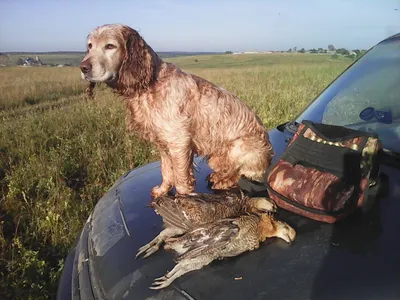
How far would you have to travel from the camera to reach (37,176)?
5207mm

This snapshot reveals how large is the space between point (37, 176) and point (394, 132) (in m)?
4.64

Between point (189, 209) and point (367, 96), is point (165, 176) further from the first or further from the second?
point (367, 96)

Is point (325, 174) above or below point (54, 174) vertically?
above

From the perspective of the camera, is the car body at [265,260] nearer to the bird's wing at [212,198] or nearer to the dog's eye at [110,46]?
the bird's wing at [212,198]

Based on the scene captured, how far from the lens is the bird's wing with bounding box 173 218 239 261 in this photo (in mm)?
1777

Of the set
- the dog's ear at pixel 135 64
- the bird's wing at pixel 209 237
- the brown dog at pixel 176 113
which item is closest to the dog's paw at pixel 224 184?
the brown dog at pixel 176 113

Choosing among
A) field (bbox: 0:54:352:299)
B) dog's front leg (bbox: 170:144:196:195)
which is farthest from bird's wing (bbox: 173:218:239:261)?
field (bbox: 0:54:352:299)

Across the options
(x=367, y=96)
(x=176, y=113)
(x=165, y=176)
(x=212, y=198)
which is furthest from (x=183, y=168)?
(x=367, y=96)

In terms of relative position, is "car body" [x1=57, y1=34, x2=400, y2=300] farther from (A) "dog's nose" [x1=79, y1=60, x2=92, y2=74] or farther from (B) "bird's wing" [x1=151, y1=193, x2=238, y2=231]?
(A) "dog's nose" [x1=79, y1=60, x2=92, y2=74]

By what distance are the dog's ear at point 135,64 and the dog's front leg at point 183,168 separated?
644 millimetres

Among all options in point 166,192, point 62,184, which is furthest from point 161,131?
point 62,184

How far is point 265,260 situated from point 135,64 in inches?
80.2

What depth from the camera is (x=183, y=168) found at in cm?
295

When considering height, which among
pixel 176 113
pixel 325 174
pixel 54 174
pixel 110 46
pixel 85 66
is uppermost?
pixel 110 46
